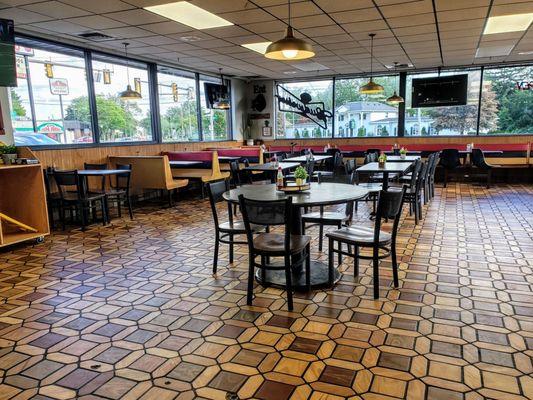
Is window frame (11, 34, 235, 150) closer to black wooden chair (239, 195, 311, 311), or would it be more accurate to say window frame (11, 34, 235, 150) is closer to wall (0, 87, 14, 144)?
wall (0, 87, 14, 144)

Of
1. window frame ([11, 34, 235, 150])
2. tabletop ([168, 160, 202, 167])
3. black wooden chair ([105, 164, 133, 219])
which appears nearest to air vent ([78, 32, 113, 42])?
window frame ([11, 34, 235, 150])

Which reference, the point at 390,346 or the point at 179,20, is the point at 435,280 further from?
the point at 179,20

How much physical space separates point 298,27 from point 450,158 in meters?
5.28

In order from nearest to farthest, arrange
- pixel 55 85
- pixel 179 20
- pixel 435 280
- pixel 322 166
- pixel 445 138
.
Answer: pixel 435 280 < pixel 179 20 < pixel 55 85 < pixel 322 166 < pixel 445 138

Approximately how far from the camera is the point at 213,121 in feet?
37.7

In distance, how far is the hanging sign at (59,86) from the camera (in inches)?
271

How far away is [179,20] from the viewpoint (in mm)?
5863

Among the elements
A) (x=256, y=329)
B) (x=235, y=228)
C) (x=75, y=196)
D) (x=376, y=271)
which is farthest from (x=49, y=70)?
(x=376, y=271)

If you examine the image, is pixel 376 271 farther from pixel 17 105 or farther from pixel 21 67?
pixel 21 67

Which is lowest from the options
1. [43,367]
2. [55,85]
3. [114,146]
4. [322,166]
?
[43,367]

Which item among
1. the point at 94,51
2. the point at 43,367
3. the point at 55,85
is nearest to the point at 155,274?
the point at 43,367

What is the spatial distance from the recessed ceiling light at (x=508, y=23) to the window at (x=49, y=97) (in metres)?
6.92

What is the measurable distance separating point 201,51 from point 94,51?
1966mm

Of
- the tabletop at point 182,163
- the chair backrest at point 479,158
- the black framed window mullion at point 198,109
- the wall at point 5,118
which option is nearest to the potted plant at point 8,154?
the wall at point 5,118
